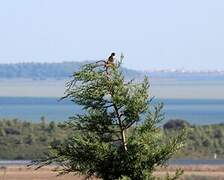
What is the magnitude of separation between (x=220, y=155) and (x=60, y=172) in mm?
58982

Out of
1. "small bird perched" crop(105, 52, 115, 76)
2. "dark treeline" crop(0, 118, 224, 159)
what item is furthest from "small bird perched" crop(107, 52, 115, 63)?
"dark treeline" crop(0, 118, 224, 159)

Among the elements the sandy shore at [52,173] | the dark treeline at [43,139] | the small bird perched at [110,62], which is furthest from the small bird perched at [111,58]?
the dark treeline at [43,139]

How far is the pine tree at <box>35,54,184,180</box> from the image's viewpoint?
54.6ft

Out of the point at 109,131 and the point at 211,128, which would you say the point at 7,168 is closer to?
Result: the point at 211,128

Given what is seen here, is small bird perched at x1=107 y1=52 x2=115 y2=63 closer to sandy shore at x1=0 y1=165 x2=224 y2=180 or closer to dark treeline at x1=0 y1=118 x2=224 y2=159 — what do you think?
sandy shore at x1=0 y1=165 x2=224 y2=180

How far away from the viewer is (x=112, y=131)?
17078 millimetres

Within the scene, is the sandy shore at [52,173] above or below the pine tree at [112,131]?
→ below

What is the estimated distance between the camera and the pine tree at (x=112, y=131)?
16656 mm

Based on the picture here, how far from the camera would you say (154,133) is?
1695cm

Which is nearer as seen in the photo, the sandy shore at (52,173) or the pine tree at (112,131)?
the pine tree at (112,131)

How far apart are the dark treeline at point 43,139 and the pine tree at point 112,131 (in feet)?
175

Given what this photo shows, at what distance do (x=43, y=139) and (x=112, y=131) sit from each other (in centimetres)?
6283

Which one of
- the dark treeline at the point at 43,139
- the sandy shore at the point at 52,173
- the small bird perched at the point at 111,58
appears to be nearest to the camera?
the small bird perched at the point at 111,58

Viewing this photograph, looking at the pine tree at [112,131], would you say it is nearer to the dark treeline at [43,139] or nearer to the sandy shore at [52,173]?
the sandy shore at [52,173]
